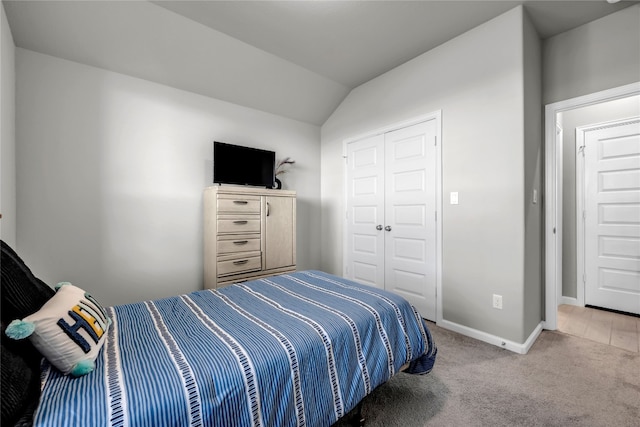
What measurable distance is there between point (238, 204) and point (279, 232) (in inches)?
22.7

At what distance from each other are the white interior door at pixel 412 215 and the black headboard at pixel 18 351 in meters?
2.84

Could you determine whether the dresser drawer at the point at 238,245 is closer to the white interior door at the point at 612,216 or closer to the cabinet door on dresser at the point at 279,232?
the cabinet door on dresser at the point at 279,232

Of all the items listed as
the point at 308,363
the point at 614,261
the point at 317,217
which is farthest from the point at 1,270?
the point at 614,261

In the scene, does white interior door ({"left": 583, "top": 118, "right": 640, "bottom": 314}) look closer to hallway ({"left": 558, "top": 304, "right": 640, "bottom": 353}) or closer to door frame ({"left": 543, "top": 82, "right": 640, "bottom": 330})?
hallway ({"left": 558, "top": 304, "right": 640, "bottom": 353})

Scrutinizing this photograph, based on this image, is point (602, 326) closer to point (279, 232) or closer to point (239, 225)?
point (279, 232)

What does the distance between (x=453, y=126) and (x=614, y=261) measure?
2.45m

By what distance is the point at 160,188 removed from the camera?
2809mm

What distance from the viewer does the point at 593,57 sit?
2.34 meters

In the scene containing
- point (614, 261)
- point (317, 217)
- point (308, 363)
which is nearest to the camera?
point (308, 363)

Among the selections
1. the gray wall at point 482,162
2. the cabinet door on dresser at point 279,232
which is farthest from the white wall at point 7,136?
the gray wall at point 482,162

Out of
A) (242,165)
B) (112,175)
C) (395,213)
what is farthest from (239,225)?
(395,213)

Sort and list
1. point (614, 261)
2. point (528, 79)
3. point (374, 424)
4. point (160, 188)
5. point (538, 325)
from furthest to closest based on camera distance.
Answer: point (614, 261), point (160, 188), point (538, 325), point (528, 79), point (374, 424)

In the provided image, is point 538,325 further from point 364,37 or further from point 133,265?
point 133,265

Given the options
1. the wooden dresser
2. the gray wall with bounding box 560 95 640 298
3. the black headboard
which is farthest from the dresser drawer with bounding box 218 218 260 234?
the gray wall with bounding box 560 95 640 298
